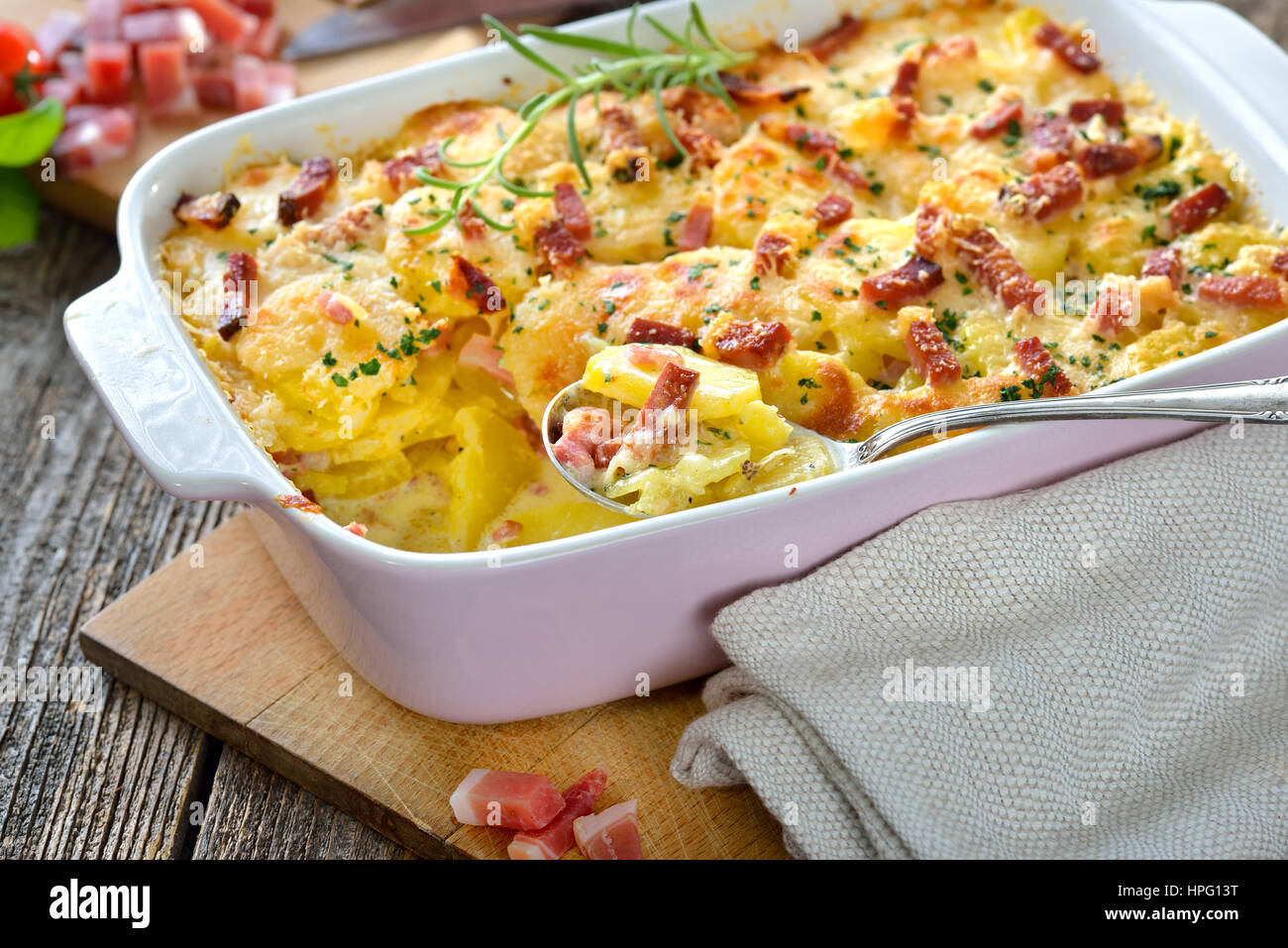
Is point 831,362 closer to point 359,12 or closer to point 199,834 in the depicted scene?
point 199,834

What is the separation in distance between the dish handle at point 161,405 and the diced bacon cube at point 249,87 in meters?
1.62

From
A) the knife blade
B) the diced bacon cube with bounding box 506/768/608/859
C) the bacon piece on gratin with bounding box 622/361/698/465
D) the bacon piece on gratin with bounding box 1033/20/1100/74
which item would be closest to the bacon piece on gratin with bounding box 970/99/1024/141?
the bacon piece on gratin with bounding box 1033/20/1100/74

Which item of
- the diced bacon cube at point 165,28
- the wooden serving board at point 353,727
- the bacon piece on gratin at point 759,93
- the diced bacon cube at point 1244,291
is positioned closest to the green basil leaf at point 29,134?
the diced bacon cube at point 165,28

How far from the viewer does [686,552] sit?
2375 millimetres

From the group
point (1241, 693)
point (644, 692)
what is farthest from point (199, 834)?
point (1241, 693)

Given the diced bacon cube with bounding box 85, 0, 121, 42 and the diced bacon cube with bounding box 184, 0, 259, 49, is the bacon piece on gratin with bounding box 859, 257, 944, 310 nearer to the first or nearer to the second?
Answer: the diced bacon cube with bounding box 184, 0, 259, 49

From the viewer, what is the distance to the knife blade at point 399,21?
438cm

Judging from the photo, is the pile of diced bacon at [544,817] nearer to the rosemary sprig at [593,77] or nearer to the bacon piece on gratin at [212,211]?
the rosemary sprig at [593,77]

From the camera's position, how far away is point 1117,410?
246 cm

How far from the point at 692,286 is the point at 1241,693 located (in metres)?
1.37

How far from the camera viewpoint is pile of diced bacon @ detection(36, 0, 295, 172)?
13.4ft

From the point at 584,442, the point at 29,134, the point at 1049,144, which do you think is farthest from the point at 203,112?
the point at 1049,144

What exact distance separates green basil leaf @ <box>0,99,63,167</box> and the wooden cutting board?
151 millimetres
